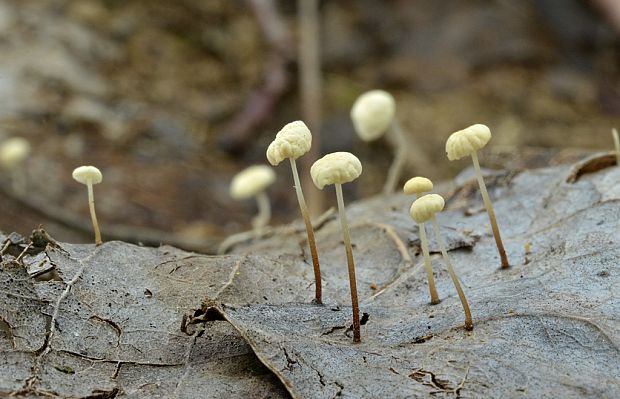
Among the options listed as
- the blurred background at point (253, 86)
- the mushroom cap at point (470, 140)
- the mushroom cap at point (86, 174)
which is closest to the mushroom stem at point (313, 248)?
the mushroom cap at point (470, 140)

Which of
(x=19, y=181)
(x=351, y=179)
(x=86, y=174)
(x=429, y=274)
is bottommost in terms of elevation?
(x=429, y=274)

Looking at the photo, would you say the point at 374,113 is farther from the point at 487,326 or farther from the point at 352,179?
the point at 487,326

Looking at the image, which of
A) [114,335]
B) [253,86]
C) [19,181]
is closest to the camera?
[114,335]

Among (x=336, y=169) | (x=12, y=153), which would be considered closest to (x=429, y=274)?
(x=336, y=169)

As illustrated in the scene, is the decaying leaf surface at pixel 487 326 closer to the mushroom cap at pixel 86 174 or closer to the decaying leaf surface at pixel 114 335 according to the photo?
the decaying leaf surface at pixel 114 335

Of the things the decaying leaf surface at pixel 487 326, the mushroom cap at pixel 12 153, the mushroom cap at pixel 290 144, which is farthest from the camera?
the mushroom cap at pixel 12 153

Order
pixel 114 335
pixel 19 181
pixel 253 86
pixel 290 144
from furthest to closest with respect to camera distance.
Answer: pixel 253 86 → pixel 19 181 → pixel 290 144 → pixel 114 335

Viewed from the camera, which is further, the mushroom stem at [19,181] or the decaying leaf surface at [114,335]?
the mushroom stem at [19,181]
